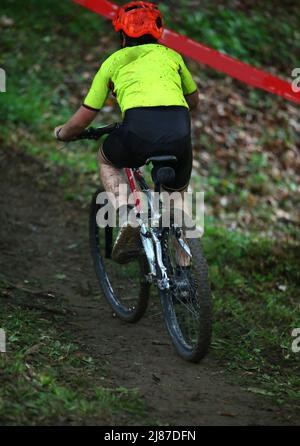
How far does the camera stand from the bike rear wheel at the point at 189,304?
4.85 metres

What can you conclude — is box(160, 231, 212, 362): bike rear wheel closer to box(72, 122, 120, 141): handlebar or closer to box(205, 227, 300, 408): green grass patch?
box(205, 227, 300, 408): green grass patch

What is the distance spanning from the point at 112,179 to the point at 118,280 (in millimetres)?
1576

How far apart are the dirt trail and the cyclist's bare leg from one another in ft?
3.71

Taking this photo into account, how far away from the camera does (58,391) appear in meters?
4.26

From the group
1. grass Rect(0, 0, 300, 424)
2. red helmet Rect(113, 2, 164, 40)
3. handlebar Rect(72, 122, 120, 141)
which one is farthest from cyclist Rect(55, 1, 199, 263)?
grass Rect(0, 0, 300, 424)

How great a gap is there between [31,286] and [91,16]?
716cm

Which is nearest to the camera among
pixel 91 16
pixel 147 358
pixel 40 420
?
pixel 40 420

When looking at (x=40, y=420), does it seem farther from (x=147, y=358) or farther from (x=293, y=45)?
(x=293, y=45)

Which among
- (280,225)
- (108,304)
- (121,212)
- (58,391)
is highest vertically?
(121,212)

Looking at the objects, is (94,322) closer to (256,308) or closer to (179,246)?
(179,246)

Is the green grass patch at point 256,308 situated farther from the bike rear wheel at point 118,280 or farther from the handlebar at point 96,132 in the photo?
the handlebar at point 96,132

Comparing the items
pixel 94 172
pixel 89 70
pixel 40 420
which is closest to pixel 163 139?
pixel 40 420

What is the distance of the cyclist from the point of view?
5066mm

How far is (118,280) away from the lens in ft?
22.6
